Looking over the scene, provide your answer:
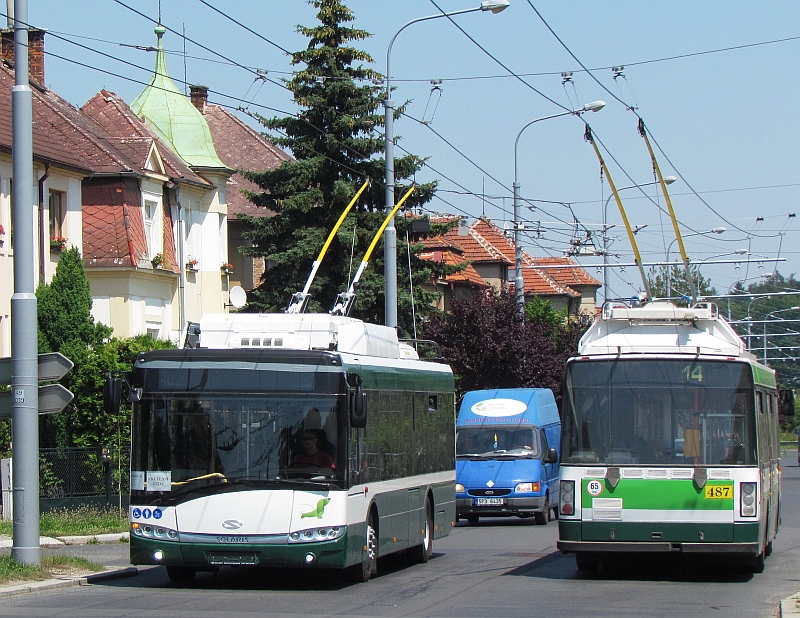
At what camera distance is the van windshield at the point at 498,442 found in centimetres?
2616

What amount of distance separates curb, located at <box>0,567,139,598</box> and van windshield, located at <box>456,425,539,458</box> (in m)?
11.6

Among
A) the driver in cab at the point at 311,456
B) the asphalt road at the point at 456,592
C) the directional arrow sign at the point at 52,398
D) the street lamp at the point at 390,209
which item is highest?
the street lamp at the point at 390,209

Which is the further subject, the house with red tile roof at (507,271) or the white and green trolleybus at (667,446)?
the house with red tile roof at (507,271)

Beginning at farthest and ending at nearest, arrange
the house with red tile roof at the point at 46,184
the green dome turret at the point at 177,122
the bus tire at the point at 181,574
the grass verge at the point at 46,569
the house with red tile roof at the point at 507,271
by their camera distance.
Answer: the house with red tile roof at the point at 507,271, the green dome turret at the point at 177,122, the house with red tile roof at the point at 46,184, the bus tire at the point at 181,574, the grass verge at the point at 46,569

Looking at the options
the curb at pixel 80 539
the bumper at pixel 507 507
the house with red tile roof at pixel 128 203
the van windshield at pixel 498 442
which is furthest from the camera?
the house with red tile roof at pixel 128 203

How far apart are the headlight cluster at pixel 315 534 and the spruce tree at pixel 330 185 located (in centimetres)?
1926

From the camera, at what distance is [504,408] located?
87.7 feet

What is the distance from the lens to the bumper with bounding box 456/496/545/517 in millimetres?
25531

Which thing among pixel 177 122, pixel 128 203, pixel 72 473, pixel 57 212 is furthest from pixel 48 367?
pixel 177 122

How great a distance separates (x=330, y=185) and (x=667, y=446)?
2118 centimetres

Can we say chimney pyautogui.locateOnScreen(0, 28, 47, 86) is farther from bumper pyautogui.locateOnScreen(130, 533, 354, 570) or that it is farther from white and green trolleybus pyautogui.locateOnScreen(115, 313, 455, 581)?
bumper pyautogui.locateOnScreen(130, 533, 354, 570)

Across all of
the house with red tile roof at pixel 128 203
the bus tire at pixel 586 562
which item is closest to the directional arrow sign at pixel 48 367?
the bus tire at pixel 586 562

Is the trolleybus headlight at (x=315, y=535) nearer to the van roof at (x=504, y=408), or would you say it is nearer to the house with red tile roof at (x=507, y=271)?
the van roof at (x=504, y=408)

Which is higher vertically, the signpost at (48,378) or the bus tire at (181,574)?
the signpost at (48,378)
